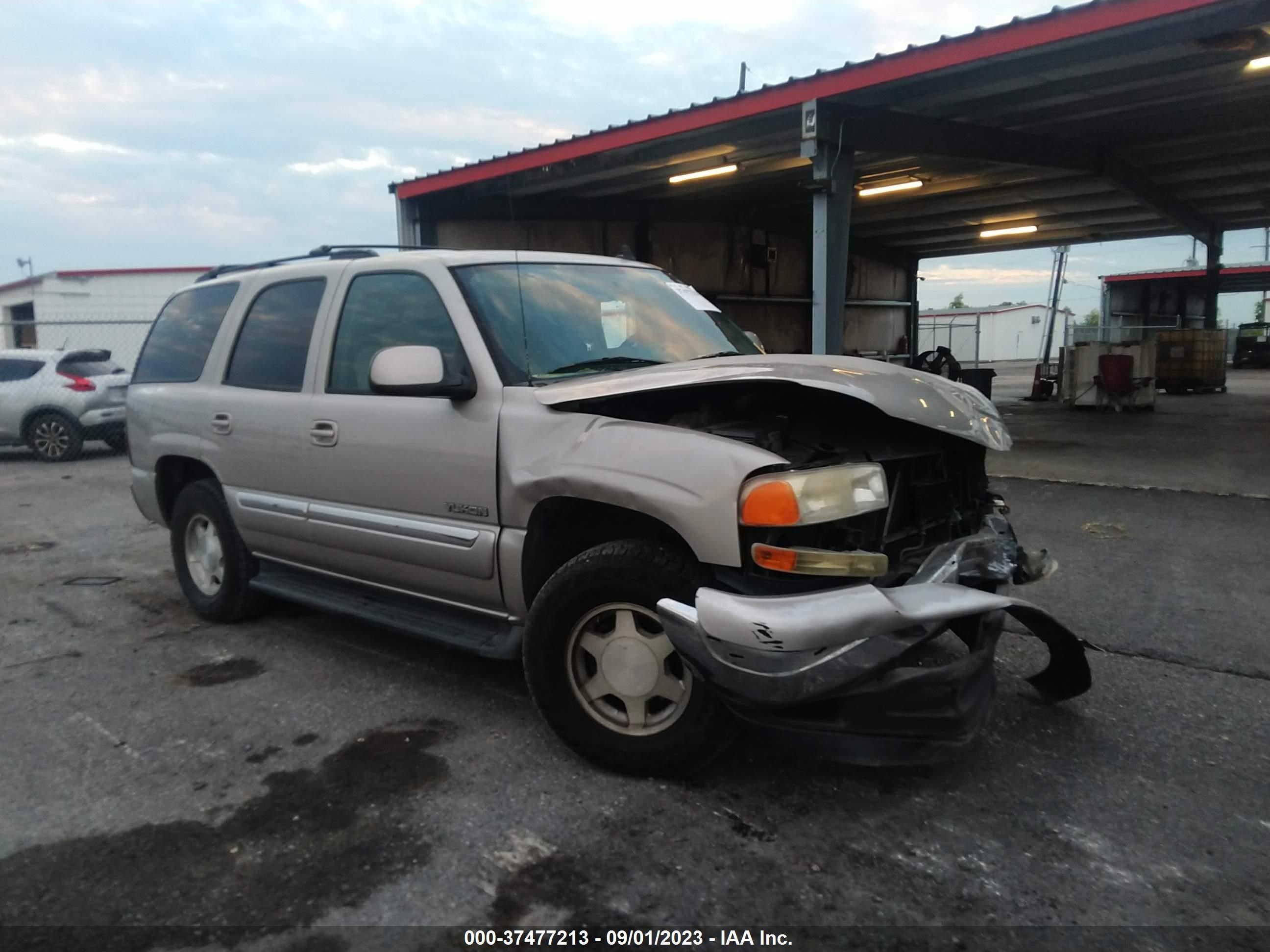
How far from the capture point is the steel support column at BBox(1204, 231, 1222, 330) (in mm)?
23266

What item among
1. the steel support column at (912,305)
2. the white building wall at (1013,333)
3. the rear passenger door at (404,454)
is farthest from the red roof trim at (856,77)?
the white building wall at (1013,333)

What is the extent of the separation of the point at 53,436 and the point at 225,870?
12556 millimetres

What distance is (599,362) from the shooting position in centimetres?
365

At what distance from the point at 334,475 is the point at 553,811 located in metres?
1.84

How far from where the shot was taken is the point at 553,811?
9.60 feet

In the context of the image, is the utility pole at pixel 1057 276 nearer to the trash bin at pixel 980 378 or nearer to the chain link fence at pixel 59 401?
the trash bin at pixel 980 378

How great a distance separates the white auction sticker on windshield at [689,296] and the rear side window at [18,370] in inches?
477

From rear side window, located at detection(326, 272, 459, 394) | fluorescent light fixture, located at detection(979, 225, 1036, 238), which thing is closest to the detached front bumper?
rear side window, located at detection(326, 272, 459, 394)

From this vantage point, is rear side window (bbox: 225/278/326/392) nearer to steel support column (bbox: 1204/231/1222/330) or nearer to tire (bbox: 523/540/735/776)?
tire (bbox: 523/540/735/776)

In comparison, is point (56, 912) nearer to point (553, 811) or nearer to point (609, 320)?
point (553, 811)

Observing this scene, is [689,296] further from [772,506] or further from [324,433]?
[772,506]

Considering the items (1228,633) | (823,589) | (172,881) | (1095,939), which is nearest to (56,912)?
(172,881)

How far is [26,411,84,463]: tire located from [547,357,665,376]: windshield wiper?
473 inches

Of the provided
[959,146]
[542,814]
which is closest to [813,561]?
[542,814]
